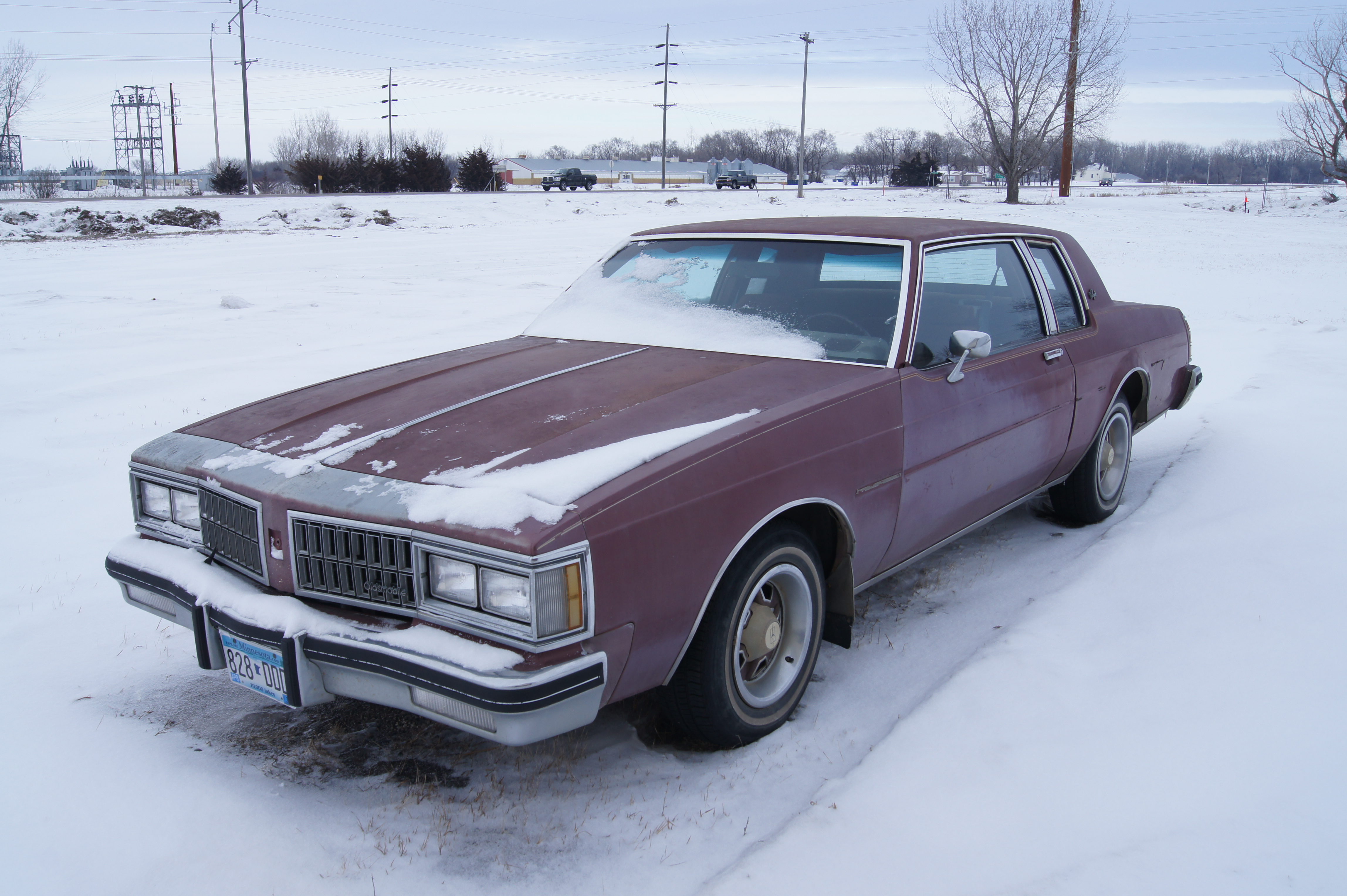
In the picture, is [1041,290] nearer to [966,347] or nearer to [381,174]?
[966,347]

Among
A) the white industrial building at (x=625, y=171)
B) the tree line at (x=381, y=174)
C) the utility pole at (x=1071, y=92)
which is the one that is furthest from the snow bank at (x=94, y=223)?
the white industrial building at (x=625, y=171)

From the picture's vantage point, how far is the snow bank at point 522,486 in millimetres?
2184

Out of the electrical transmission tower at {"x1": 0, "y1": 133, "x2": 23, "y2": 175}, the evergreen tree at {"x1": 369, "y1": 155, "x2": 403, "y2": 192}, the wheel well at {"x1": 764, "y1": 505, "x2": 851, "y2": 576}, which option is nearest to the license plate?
the wheel well at {"x1": 764, "y1": 505, "x2": 851, "y2": 576}

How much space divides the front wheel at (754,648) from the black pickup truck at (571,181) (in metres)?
43.7

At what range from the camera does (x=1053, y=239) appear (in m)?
4.59

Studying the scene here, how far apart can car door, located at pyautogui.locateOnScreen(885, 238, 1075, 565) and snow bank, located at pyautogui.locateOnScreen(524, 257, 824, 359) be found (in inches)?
17.6

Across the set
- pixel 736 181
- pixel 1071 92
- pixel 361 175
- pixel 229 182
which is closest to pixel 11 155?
pixel 229 182

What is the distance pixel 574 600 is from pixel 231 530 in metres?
1.16

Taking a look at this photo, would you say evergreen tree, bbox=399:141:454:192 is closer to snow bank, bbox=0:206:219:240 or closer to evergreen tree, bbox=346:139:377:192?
evergreen tree, bbox=346:139:377:192

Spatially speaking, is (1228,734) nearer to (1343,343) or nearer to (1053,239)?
(1053,239)

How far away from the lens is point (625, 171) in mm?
76938

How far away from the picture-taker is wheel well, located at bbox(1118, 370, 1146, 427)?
16.2 feet

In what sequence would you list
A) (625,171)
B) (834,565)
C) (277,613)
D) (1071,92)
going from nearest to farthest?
(277,613), (834,565), (1071,92), (625,171)

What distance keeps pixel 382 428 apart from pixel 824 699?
1.70m
